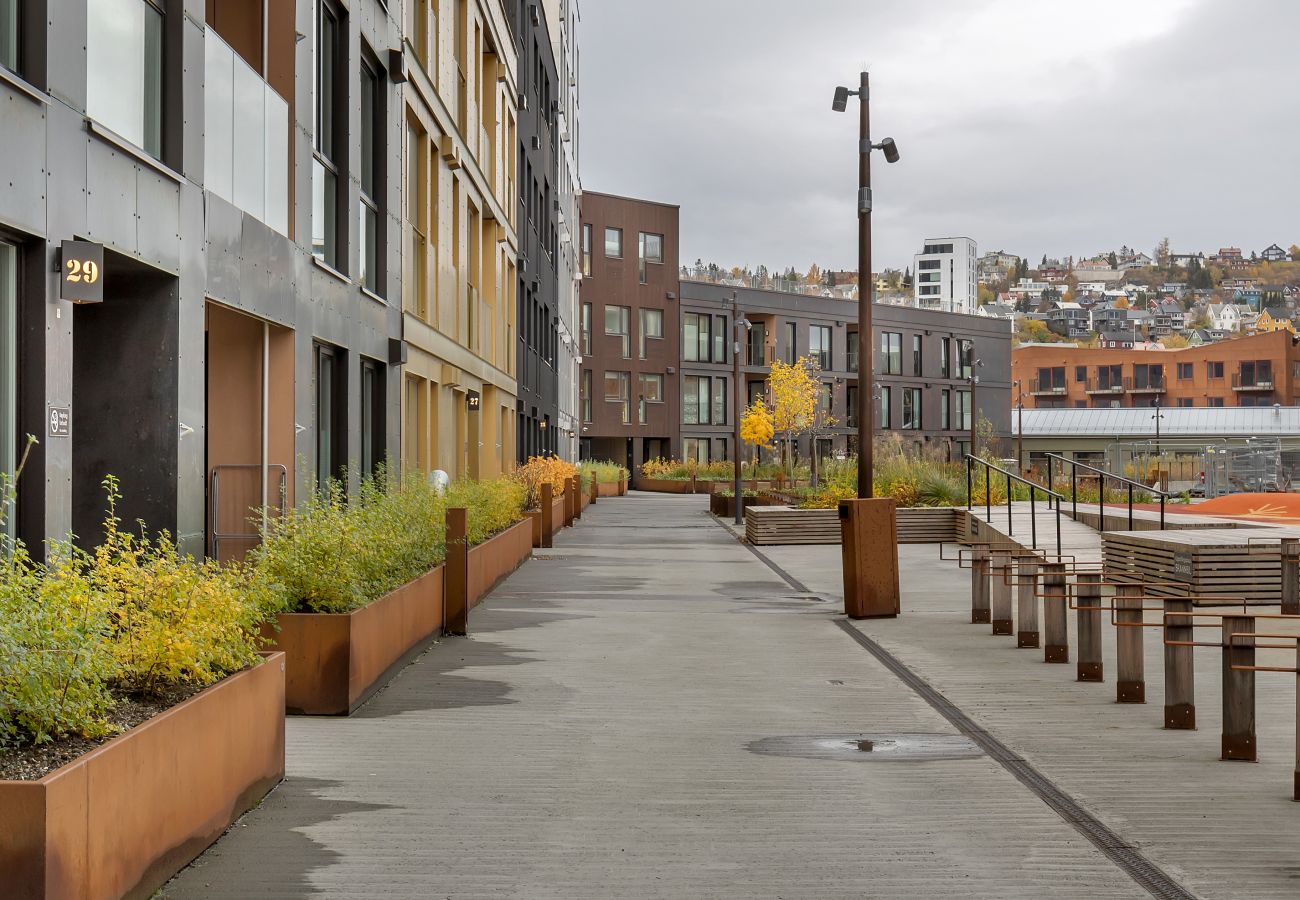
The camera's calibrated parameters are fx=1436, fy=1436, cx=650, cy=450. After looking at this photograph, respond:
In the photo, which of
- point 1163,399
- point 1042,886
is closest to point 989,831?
point 1042,886

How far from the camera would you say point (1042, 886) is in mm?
5965

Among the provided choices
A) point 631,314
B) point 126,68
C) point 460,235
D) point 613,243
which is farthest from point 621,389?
point 126,68

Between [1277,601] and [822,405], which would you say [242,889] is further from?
[822,405]

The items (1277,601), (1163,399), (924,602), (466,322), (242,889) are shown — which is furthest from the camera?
(1163,399)

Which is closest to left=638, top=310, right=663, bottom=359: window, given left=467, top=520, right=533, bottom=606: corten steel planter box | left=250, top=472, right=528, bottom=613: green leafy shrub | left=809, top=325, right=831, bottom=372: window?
left=809, top=325, right=831, bottom=372: window

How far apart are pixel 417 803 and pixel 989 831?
113 inches

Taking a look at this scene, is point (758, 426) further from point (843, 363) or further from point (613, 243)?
point (843, 363)

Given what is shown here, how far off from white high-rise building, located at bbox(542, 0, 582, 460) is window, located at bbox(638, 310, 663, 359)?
5245 mm

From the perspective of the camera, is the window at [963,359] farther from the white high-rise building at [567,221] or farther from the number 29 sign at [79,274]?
the number 29 sign at [79,274]

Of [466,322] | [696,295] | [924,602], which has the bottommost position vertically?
[924,602]

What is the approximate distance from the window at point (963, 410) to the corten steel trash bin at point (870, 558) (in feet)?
259

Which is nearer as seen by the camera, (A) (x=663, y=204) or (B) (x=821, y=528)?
(B) (x=821, y=528)

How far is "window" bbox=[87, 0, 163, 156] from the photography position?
1018 centimetres

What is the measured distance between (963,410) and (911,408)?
6189 mm
